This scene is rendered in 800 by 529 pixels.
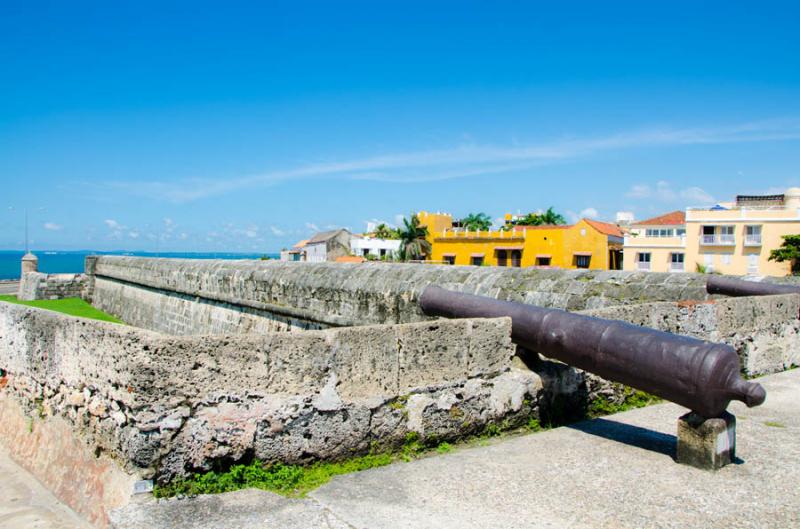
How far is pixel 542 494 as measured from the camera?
9.61 feet

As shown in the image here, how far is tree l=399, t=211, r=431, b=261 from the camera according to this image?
5681 cm

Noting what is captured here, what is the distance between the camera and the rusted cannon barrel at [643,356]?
3051 mm

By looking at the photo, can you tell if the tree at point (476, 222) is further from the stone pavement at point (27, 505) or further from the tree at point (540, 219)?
the stone pavement at point (27, 505)

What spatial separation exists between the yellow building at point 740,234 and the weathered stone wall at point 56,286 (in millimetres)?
35754

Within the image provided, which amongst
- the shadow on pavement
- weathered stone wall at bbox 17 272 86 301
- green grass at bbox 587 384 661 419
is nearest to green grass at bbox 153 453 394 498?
the shadow on pavement

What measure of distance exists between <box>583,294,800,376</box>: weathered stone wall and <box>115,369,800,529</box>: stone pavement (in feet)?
4.35

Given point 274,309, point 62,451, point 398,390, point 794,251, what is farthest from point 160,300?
point 794,251

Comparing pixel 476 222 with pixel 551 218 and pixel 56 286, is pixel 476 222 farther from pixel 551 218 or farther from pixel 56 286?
pixel 56 286

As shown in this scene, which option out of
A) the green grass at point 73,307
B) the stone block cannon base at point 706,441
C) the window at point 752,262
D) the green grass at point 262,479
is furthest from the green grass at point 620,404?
the window at point 752,262

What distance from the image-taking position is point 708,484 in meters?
3.06

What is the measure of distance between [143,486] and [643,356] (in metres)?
2.51

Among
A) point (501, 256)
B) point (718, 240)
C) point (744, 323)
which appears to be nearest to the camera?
point (744, 323)

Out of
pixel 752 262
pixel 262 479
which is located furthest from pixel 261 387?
pixel 752 262

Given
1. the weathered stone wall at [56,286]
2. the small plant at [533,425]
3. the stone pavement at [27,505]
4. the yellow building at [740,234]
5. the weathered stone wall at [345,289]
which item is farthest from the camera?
the yellow building at [740,234]
